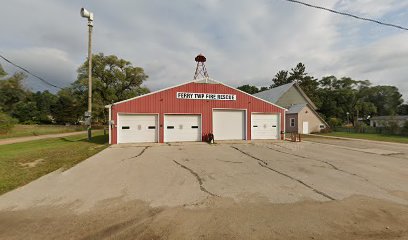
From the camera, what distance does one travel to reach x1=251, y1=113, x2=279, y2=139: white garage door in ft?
65.9

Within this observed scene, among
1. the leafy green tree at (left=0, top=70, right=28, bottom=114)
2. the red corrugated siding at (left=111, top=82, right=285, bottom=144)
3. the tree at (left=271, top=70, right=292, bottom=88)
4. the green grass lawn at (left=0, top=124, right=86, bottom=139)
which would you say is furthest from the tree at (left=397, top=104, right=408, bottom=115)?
the leafy green tree at (left=0, top=70, right=28, bottom=114)

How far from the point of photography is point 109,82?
4509 centimetres

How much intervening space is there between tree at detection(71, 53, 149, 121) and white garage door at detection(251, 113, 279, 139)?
31.1 m

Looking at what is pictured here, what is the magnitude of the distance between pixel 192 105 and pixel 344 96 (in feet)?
180

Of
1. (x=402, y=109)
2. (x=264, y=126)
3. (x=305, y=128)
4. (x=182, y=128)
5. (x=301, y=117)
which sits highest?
(x=402, y=109)

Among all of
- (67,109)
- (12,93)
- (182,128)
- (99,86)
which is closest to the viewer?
(182,128)

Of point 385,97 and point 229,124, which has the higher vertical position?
point 385,97

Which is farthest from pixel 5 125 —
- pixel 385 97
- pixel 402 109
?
pixel 402 109

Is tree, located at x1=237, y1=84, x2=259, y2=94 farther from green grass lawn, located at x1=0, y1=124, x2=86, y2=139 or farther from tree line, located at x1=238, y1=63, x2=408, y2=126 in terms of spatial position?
green grass lawn, located at x1=0, y1=124, x2=86, y2=139

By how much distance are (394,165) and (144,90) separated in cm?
4300

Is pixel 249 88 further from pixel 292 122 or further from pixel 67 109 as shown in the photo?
pixel 67 109

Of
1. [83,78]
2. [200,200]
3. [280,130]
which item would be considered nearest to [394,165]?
[200,200]

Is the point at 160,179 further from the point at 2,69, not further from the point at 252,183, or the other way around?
the point at 2,69

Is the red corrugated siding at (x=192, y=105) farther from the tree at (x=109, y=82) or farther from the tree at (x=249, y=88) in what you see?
the tree at (x=249, y=88)
